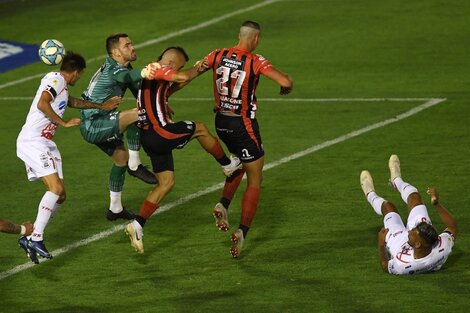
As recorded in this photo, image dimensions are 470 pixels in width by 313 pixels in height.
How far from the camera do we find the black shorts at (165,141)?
52.9 feet

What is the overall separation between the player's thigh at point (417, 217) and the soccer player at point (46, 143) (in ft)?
12.9

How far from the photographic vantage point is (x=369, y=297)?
14219 millimetres

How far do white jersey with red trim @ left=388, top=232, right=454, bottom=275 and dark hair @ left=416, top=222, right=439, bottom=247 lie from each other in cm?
25

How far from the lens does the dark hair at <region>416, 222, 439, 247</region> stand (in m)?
14.4

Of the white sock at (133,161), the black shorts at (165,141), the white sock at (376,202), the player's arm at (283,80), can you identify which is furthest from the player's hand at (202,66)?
the white sock at (133,161)

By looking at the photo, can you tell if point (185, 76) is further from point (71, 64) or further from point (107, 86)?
point (107, 86)

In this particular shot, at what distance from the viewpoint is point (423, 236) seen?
14422 millimetres

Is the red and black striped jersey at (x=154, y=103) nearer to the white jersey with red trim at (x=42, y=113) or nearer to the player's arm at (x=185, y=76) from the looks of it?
the player's arm at (x=185, y=76)

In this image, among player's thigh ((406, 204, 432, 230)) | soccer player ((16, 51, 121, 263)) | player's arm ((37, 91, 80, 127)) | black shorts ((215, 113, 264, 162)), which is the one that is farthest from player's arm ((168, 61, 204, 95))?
player's thigh ((406, 204, 432, 230))

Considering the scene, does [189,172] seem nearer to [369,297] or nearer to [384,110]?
[384,110]

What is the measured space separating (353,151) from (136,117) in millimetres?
5211

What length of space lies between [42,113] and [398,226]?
421 centimetres

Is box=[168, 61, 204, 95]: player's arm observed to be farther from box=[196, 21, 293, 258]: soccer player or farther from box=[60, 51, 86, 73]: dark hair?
box=[60, 51, 86, 73]: dark hair

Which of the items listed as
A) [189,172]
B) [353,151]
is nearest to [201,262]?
[189,172]
